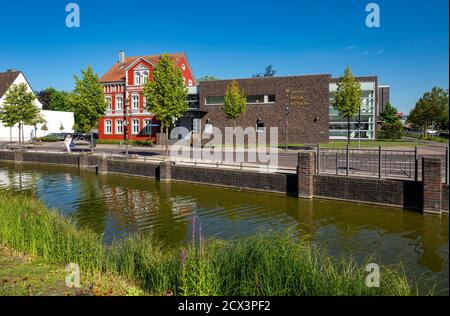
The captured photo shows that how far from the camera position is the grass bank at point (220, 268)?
20.6 feet

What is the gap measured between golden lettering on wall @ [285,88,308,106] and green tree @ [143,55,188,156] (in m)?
18.3

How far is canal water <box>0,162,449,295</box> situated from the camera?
10.2 m

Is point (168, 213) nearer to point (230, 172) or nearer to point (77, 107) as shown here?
point (230, 172)

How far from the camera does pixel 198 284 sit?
6.26 meters

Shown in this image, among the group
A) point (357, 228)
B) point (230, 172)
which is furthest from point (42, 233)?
point (230, 172)

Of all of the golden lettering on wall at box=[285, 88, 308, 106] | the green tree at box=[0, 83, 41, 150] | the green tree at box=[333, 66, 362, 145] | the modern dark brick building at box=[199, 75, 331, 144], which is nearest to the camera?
the green tree at box=[333, 66, 362, 145]

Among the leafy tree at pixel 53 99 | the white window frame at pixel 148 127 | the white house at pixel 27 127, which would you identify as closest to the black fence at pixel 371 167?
the white window frame at pixel 148 127

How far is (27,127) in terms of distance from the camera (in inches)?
2813

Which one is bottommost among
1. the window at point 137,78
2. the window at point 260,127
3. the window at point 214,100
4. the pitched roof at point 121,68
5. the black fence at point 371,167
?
the black fence at point 371,167

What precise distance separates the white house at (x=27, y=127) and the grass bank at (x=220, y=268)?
57.7 m

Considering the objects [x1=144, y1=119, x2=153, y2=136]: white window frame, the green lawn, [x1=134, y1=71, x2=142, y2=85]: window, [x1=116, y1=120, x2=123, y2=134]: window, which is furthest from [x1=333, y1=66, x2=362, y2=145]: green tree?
the green lawn

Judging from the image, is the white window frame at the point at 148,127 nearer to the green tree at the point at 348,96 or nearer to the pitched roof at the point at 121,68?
the pitched roof at the point at 121,68

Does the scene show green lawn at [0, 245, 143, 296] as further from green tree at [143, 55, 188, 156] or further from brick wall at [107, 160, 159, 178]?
green tree at [143, 55, 188, 156]
